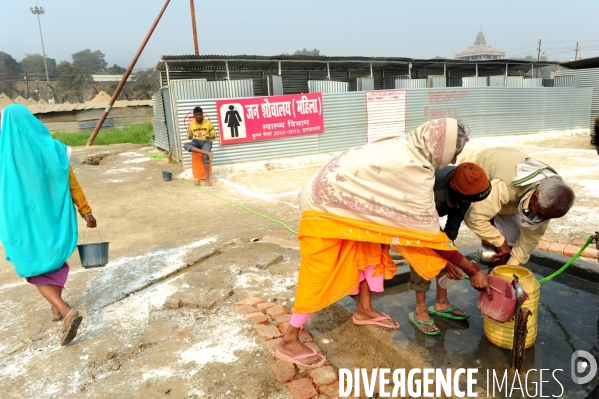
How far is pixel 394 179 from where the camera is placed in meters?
2.24

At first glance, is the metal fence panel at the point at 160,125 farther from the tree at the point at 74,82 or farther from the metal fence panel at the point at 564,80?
the tree at the point at 74,82

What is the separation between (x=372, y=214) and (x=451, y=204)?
0.64m

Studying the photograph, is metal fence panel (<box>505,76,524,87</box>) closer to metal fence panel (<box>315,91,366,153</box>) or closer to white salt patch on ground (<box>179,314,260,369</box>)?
metal fence panel (<box>315,91,366,153</box>)

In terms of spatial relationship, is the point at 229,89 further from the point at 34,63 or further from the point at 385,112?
the point at 34,63

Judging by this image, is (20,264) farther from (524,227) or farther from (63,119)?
(63,119)

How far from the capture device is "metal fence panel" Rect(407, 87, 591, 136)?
43.2 feet

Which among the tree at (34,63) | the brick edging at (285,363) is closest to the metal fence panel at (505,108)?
the brick edging at (285,363)

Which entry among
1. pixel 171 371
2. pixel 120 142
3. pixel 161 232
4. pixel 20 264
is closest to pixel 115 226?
pixel 161 232

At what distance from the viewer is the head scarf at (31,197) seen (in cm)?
294

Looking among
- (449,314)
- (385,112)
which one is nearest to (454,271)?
(449,314)

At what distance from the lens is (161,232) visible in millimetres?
5766

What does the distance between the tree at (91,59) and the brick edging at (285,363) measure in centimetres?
10454

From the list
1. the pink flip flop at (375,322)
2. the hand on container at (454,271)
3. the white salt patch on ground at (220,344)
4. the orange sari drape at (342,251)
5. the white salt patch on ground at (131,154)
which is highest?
the orange sari drape at (342,251)

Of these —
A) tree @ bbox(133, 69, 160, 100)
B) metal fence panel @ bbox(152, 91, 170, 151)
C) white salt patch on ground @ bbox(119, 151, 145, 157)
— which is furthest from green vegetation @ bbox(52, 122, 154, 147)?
tree @ bbox(133, 69, 160, 100)
